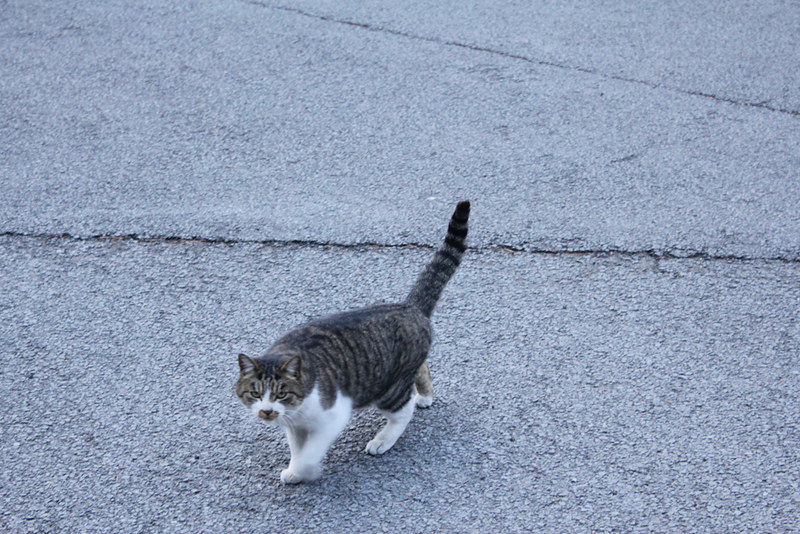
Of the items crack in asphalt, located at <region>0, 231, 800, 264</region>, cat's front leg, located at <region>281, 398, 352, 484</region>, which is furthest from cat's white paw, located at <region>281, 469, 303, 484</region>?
crack in asphalt, located at <region>0, 231, 800, 264</region>

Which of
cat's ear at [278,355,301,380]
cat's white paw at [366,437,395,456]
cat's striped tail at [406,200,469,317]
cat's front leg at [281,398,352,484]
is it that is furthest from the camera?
cat's striped tail at [406,200,469,317]

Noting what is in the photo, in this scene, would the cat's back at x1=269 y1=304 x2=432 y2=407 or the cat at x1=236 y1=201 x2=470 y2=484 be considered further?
the cat's back at x1=269 y1=304 x2=432 y2=407

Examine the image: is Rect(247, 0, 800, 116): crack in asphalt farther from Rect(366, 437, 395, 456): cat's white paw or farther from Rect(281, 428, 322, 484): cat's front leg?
Rect(281, 428, 322, 484): cat's front leg

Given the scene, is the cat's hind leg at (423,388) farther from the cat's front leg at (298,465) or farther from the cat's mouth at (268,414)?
the cat's mouth at (268,414)

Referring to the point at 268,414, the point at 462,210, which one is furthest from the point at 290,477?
the point at 462,210

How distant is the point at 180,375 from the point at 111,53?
344 centimetres

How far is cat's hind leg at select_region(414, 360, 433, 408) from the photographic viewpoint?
318 cm

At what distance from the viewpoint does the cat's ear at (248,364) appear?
2.68m

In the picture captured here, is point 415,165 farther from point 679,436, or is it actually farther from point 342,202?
point 679,436

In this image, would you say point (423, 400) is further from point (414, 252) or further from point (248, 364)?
point (414, 252)

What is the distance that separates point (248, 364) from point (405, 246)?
158 centimetres

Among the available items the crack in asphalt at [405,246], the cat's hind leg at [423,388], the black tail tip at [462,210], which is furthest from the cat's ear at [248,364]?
the crack in asphalt at [405,246]

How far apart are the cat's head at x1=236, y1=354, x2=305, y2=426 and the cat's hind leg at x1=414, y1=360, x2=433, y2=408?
598mm

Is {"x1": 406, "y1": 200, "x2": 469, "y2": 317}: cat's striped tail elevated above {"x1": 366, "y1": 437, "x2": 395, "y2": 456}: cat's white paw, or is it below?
above
